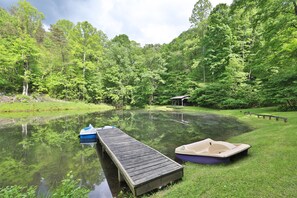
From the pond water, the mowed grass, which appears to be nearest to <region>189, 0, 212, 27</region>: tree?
the mowed grass

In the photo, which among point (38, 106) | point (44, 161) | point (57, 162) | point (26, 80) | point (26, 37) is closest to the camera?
point (57, 162)

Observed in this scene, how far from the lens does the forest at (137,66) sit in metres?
23.8

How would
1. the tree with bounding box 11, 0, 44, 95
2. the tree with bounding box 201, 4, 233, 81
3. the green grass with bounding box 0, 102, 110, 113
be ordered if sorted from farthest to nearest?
1. the tree with bounding box 201, 4, 233, 81
2. the tree with bounding box 11, 0, 44, 95
3. the green grass with bounding box 0, 102, 110, 113

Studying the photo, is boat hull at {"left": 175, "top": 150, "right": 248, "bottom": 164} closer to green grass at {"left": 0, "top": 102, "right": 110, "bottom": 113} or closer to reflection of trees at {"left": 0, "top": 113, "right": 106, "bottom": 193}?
reflection of trees at {"left": 0, "top": 113, "right": 106, "bottom": 193}

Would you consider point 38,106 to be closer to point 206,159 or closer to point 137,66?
point 137,66

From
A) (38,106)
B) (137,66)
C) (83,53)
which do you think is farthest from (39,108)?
(137,66)

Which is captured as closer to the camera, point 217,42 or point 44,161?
point 44,161

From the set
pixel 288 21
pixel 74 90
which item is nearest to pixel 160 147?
pixel 288 21

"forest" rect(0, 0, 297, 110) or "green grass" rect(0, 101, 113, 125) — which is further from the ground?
"forest" rect(0, 0, 297, 110)

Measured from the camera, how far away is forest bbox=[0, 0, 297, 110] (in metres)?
23.8

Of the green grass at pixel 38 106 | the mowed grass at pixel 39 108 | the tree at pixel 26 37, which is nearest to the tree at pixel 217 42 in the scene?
the mowed grass at pixel 39 108

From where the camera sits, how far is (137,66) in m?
40.2

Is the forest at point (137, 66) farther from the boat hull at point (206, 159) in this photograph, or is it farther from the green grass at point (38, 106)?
the boat hull at point (206, 159)

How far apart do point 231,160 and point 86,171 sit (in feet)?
16.4
